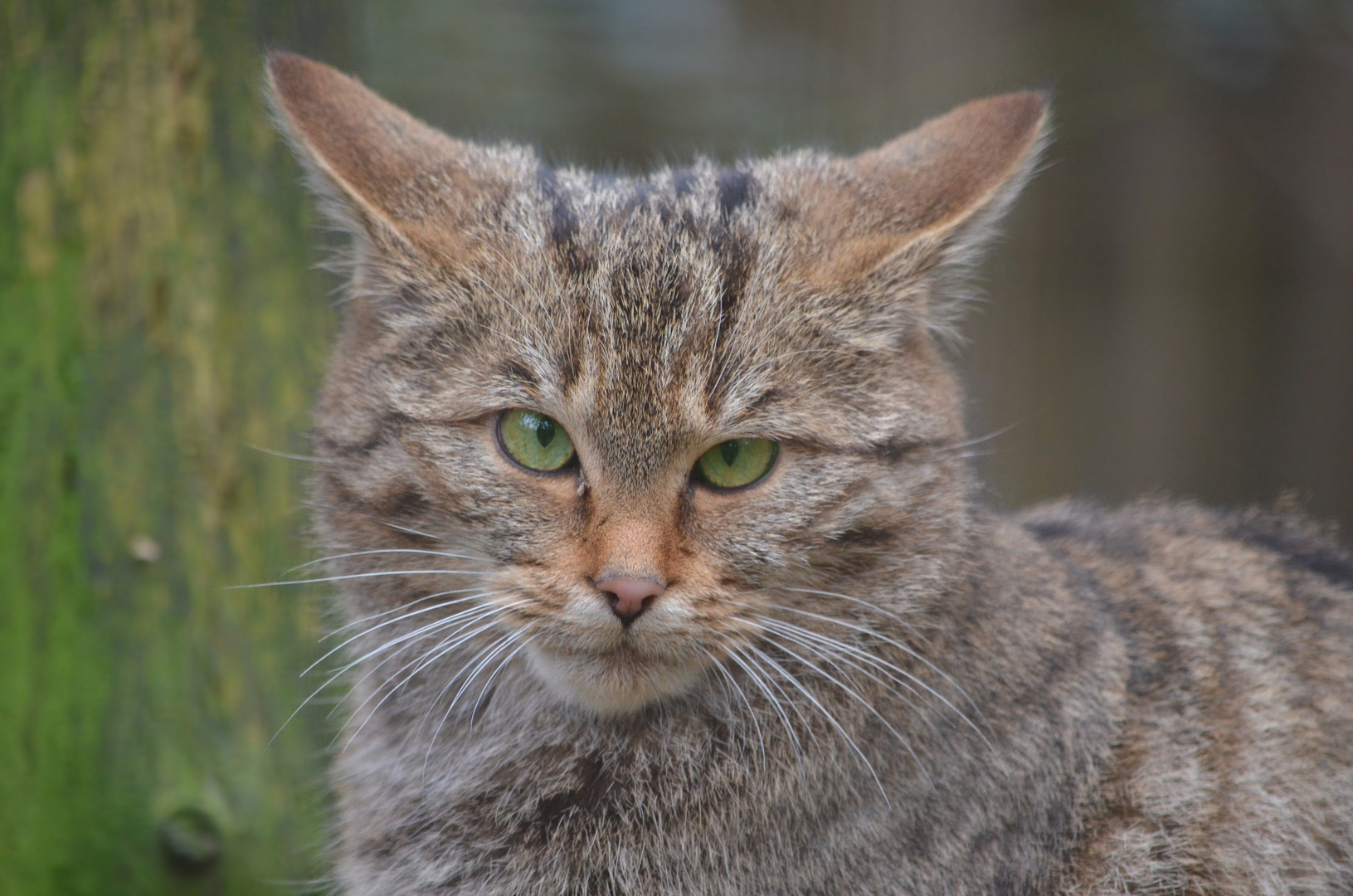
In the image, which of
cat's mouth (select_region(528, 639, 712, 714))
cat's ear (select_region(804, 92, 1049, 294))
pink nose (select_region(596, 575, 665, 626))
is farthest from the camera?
cat's ear (select_region(804, 92, 1049, 294))

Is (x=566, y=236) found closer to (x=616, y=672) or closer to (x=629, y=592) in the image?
(x=629, y=592)

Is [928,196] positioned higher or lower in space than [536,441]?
higher

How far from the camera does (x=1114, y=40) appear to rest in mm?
6203

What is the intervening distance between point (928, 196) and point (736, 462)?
2.59ft

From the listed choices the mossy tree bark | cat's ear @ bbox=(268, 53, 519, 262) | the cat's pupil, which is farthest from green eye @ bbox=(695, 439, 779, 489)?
the mossy tree bark

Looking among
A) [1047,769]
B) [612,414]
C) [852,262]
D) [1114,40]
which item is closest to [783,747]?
[1047,769]

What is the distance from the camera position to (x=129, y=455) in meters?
3.09

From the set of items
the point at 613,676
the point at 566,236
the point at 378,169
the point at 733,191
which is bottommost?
the point at 613,676

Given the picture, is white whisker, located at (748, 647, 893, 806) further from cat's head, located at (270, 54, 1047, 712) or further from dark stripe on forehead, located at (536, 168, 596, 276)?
dark stripe on forehead, located at (536, 168, 596, 276)

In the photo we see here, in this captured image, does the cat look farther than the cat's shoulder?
No

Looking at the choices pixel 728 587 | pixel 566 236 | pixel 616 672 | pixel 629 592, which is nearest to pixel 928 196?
pixel 566 236

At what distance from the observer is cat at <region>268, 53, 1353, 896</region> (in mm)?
2430

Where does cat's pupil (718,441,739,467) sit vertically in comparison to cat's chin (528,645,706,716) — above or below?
above

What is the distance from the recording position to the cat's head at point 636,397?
2.39m
